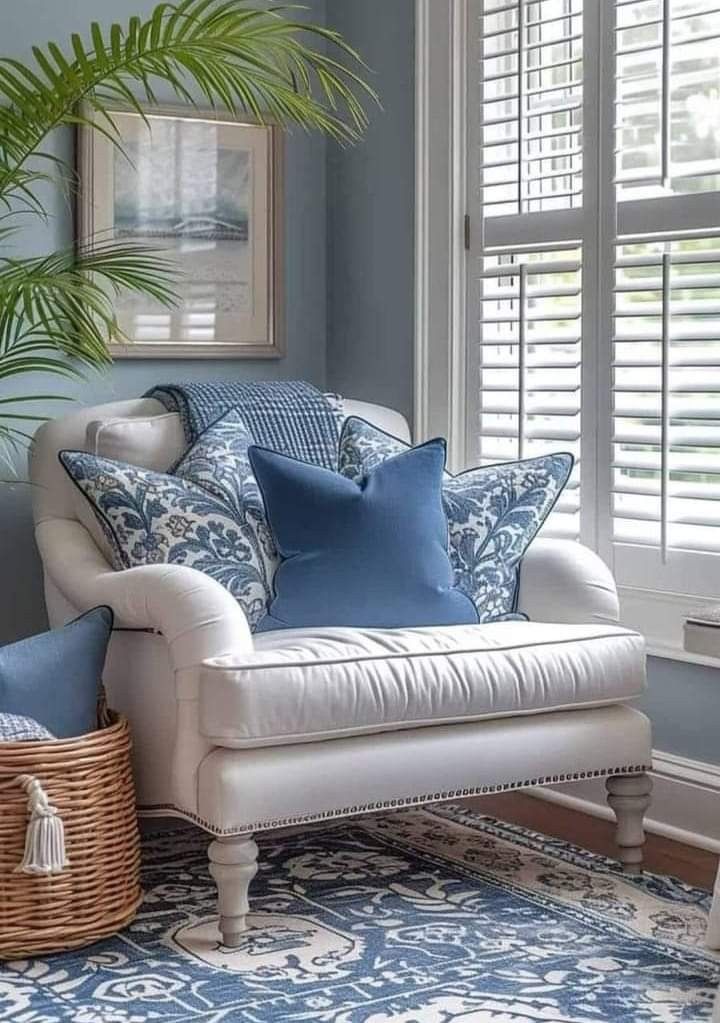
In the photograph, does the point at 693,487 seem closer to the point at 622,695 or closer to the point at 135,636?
the point at 622,695

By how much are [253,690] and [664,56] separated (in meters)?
1.71

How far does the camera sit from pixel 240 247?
4.22 m

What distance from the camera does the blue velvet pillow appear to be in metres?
2.79

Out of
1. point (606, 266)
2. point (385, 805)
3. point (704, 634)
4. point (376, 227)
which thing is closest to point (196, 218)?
point (376, 227)

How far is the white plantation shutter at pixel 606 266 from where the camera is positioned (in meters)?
3.38

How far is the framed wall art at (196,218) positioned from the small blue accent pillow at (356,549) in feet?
3.05

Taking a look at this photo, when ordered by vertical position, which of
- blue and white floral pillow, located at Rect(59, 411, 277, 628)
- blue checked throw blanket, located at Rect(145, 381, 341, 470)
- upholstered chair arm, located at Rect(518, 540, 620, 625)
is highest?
blue checked throw blanket, located at Rect(145, 381, 341, 470)

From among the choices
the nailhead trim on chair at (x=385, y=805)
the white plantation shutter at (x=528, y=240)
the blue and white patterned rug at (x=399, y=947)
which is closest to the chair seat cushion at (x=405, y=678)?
the nailhead trim on chair at (x=385, y=805)

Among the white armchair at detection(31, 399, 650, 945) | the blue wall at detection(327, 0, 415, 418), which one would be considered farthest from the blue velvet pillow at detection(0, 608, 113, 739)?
the blue wall at detection(327, 0, 415, 418)

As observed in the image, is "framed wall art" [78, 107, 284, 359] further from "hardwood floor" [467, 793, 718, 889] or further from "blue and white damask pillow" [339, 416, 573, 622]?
"hardwood floor" [467, 793, 718, 889]

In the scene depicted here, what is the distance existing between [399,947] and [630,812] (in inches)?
25.8

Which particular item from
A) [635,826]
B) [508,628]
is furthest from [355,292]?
[635,826]

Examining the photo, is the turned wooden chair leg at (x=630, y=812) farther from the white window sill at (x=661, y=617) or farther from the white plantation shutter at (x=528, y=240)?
the white plantation shutter at (x=528, y=240)

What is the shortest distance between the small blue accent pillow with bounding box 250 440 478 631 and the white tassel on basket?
Result: 716mm
